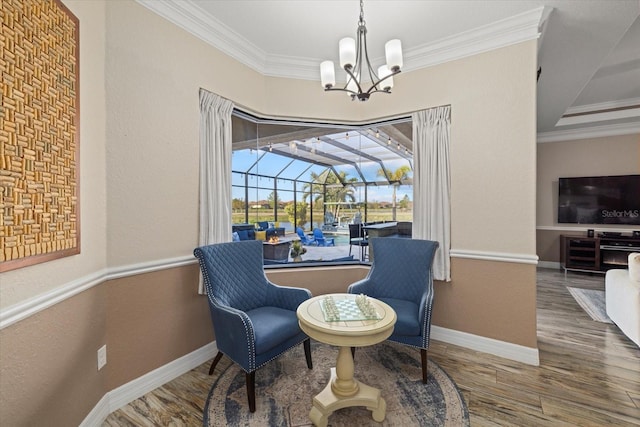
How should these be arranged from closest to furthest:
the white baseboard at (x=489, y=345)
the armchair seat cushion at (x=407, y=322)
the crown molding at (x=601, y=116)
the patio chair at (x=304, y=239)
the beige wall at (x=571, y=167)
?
the armchair seat cushion at (x=407, y=322)
the white baseboard at (x=489, y=345)
the patio chair at (x=304, y=239)
the crown molding at (x=601, y=116)
the beige wall at (x=571, y=167)

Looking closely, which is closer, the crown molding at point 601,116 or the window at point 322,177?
the window at point 322,177

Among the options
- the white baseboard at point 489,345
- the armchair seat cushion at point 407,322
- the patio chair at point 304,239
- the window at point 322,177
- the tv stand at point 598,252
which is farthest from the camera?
the tv stand at point 598,252

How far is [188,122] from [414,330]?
8.49 ft

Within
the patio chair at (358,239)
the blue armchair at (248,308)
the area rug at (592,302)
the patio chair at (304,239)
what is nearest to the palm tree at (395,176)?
the patio chair at (358,239)

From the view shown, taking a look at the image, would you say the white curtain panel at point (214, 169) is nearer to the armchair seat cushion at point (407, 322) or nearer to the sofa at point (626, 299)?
the armchair seat cushion at point (407, 322)

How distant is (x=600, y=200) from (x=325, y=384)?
651cm

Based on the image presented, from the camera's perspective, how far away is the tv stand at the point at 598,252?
5.03 m

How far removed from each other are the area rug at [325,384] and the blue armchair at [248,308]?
0.47 feet

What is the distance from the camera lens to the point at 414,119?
308cm

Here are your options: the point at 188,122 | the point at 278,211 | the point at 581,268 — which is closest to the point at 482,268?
the point at 278,211

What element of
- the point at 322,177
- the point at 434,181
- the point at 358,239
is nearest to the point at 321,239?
the point at 358,239

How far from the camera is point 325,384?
7.28 feet

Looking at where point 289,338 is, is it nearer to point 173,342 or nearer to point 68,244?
point 173,342

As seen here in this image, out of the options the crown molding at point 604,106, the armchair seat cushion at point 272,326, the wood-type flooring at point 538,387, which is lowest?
the wood-type flooring at point 538,387
